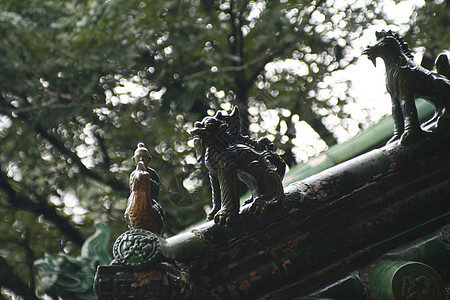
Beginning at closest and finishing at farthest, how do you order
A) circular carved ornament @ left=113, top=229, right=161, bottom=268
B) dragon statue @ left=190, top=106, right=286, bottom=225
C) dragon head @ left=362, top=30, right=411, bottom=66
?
circular carved ornament @ left=113, top=229, right=161, bottom=268
dragon statue @ left=190, top=106, right=286, bottom=225
dragon head @ left=362, top=30, right=411, bottom=66

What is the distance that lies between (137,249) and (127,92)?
6066 mm

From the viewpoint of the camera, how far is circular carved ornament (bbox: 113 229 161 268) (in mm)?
2145

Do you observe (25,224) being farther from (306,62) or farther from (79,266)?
(306,62)

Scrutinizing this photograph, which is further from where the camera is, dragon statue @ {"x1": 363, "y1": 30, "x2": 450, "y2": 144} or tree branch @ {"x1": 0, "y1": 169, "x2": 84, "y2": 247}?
tree branch @ {"x1": 0, "y1": 169, "x2": 84, "y2": 247}

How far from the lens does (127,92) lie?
7.98m

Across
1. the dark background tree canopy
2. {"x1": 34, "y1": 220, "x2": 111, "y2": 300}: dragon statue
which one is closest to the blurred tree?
the dark background tree canopy

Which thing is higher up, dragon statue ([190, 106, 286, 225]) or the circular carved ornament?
dragon statue ([190, 106, 286, 225])

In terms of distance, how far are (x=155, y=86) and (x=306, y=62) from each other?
122 inches

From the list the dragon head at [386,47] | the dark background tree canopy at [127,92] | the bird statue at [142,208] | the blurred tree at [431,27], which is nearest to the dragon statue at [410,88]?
the dragon head at [386,47]

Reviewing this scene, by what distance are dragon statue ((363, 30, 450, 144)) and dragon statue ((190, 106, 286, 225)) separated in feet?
2.48

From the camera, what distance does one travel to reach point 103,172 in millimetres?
8141

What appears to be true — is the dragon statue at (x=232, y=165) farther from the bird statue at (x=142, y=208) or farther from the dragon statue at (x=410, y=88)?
the dragon statue at (x=410, y=88)

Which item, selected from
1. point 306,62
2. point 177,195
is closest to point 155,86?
point 177,195

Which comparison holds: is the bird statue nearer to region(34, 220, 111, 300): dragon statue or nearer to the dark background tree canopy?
region(34, 220, 111, 300): dragon statue
